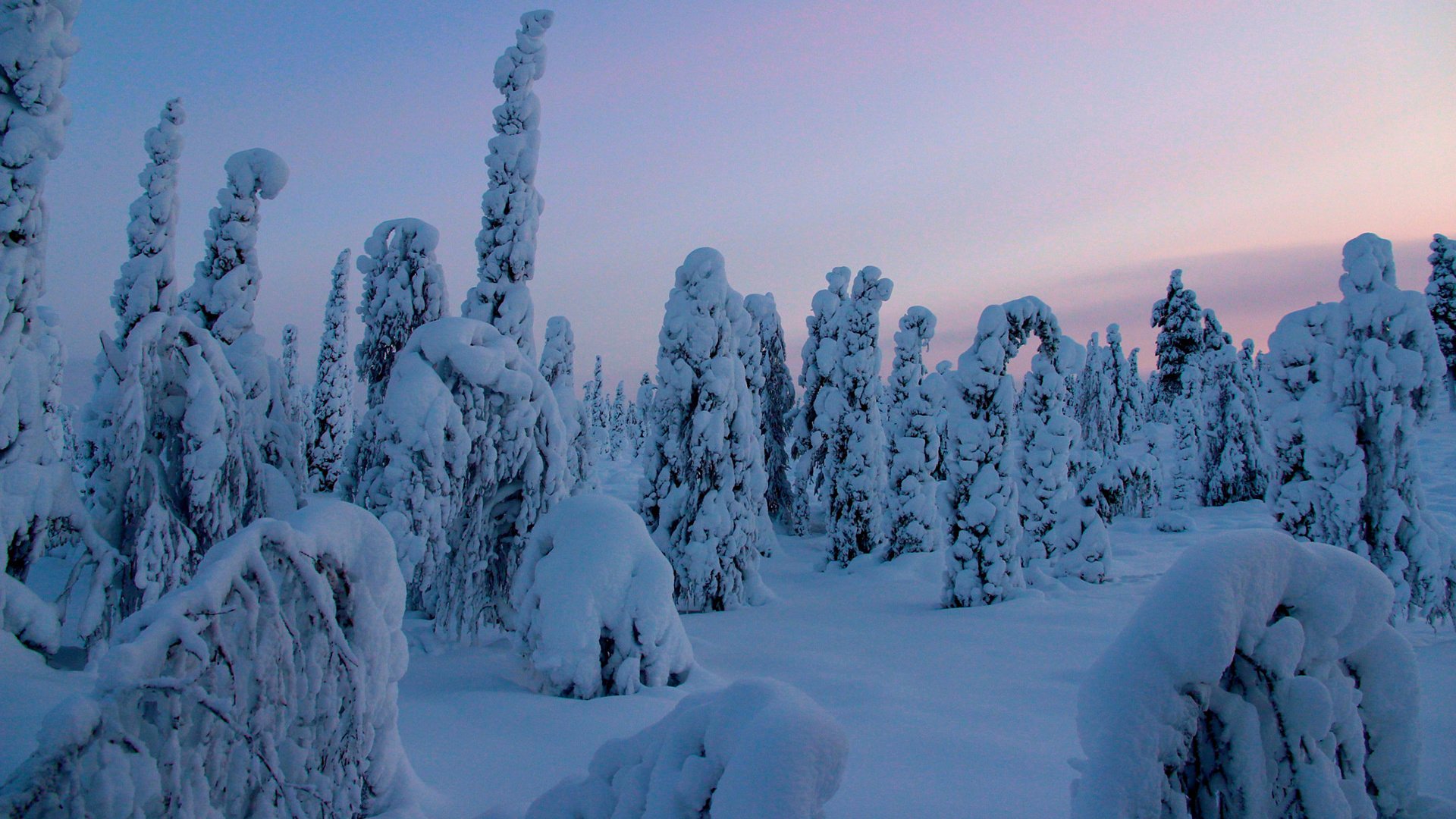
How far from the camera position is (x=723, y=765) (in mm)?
2031

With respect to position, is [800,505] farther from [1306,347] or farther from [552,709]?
[552,709]

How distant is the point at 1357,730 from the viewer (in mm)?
2090

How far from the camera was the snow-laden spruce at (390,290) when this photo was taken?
10.8m

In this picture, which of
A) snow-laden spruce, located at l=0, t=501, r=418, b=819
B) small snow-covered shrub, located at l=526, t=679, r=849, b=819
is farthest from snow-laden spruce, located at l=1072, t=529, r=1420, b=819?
snow-laden spruce, located at l=0, t=501, r=418, b=819

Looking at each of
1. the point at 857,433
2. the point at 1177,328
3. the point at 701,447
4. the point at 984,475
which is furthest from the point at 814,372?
the point at 1177,328

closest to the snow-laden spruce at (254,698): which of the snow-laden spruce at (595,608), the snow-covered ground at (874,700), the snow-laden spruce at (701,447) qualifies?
the snow-covered ground at (874,700)

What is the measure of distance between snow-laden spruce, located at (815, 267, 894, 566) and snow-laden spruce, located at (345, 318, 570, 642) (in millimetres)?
9820

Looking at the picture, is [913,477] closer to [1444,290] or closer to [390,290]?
[390,290]

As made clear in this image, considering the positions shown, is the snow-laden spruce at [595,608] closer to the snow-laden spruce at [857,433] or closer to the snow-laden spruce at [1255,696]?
the snow-laden spruce at [1255,696]

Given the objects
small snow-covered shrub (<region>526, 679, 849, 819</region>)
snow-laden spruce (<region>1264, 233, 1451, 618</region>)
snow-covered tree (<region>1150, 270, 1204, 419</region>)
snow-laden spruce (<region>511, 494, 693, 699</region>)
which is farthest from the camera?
snow-covered tree (<region>1150, 270, 1204, 419</region>)

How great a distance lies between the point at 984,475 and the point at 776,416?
13.3m

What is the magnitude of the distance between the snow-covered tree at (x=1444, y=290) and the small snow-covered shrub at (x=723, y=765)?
40331 mm

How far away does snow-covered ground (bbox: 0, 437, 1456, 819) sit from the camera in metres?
4.19

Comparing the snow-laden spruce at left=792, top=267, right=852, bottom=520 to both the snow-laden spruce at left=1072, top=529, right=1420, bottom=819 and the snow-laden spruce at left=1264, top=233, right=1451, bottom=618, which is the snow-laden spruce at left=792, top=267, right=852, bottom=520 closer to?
the snow-laden spruce at left=1264, top=233, right=1451, bottom=618
